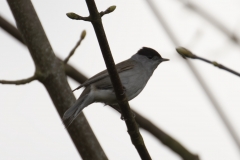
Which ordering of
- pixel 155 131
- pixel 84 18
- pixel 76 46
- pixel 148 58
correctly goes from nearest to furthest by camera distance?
pixel 84 18 < pixel 155 131 < pixel 76 46 < pixel 148 58

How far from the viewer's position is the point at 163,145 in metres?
4.81

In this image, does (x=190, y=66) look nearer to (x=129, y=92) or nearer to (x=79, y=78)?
(x=79, y=78)

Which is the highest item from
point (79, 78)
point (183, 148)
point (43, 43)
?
point (43, 43)

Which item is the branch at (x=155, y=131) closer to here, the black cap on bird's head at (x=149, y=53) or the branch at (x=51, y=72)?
the branch at (x=51, y=72)

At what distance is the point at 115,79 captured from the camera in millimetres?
4121

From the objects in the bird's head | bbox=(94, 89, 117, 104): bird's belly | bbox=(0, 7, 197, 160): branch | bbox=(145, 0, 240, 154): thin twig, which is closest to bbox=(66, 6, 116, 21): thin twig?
bbox=(145, 0, 240, 154): thin twig

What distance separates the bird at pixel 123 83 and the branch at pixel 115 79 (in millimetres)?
766

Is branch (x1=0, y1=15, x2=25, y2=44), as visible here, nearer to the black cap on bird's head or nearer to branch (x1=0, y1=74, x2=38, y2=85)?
branch (x1=0, y1=74, x2=38, y2=85)

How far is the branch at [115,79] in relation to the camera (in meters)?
3.73

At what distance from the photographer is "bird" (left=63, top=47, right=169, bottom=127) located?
17.5 feet

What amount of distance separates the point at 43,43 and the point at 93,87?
0.79m

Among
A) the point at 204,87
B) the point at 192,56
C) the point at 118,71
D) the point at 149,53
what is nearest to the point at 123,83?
the point at 118,71

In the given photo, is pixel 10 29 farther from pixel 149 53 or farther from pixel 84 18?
pixel 149 53

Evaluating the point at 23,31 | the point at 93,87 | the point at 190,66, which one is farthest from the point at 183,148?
the point at 23,31
